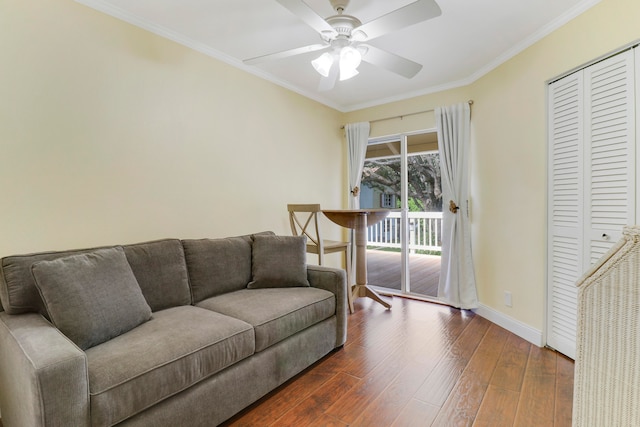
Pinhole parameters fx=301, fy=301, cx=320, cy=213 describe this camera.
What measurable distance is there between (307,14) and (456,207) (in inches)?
95.3

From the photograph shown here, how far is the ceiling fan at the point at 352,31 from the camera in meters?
1.52

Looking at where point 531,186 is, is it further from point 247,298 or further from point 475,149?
point 247,298

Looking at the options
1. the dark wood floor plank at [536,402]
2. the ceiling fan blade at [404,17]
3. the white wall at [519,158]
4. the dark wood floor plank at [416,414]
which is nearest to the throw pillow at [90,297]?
the dark wood floor plank at [416,414]

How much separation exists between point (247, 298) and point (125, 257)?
79 cm

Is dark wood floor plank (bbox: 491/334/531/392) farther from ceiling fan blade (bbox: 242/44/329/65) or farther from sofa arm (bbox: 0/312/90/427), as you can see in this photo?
ceiling fan blade (bbox: 242/44/329/65)

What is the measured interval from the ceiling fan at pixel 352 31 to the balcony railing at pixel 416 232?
90.7 inches

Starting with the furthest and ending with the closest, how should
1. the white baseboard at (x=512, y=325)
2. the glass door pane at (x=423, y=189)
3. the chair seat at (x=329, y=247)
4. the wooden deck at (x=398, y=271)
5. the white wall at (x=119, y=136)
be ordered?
the wooden deck at (x=398, y=271) → the glass door pane at (x=423, y=189) → the chair seat at (x=329, y=247) → the white baseboard at (x=512, y=325) → the white wall at (x=119, y=136)

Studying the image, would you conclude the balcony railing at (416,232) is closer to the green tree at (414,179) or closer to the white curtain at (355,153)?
the green tree at (414,179)

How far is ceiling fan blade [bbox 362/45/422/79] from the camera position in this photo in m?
1.98

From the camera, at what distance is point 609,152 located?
1.95 m

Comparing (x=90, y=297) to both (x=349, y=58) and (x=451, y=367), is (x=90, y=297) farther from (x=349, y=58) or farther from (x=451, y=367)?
(x=451, y=367)

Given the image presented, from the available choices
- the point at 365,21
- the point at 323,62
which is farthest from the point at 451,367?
the point at 365,21

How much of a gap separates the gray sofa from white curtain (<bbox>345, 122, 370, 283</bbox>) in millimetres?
1821

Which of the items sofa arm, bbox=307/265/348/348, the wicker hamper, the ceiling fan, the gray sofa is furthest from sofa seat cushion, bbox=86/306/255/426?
the ceiling fan
